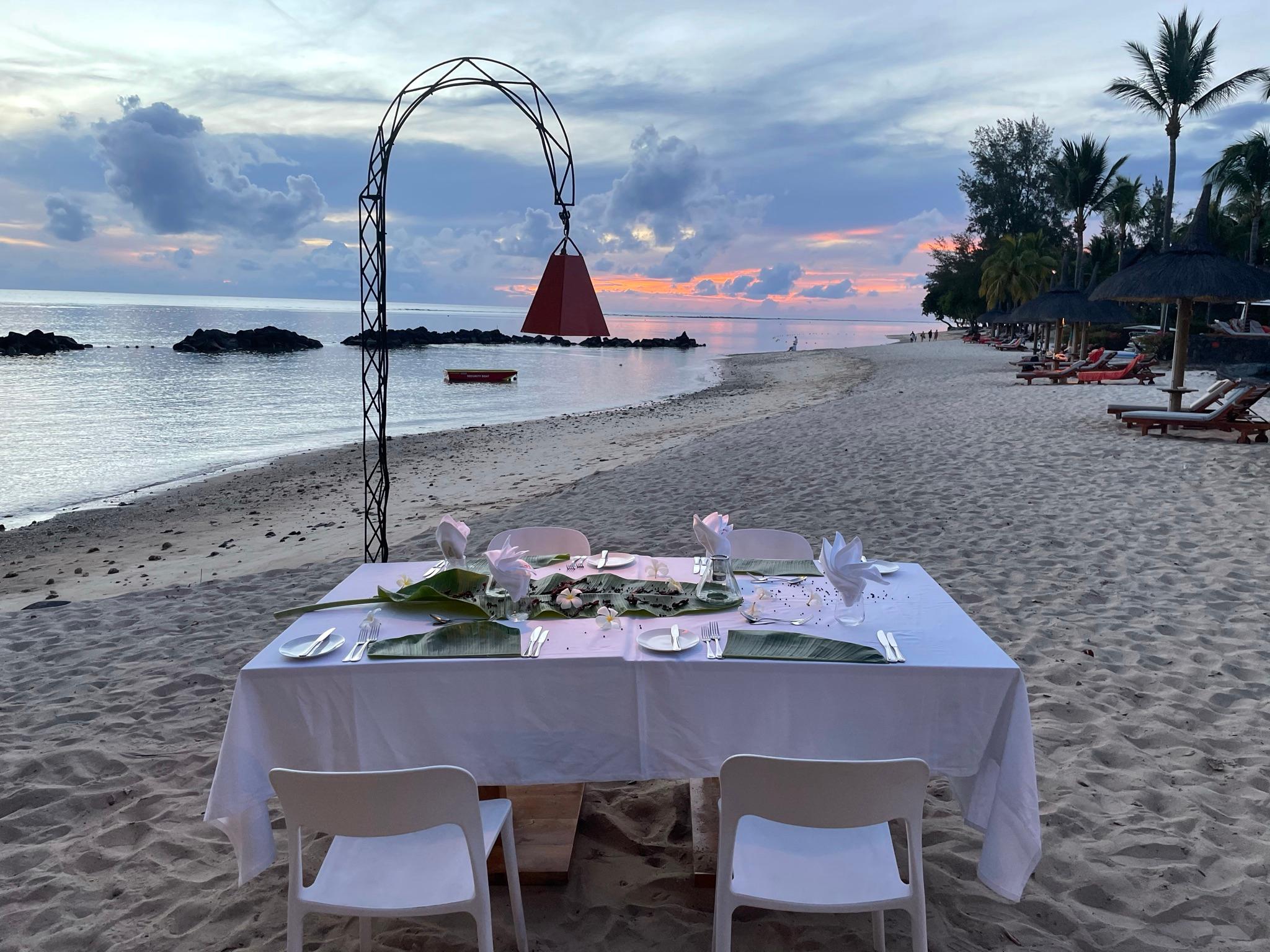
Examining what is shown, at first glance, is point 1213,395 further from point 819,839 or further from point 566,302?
point 819,839

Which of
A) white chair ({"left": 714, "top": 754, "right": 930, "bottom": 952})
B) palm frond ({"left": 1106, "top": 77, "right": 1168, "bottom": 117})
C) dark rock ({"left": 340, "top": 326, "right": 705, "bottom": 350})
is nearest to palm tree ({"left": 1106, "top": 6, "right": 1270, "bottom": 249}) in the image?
palm frond ({"left": 1106, "top": 77, "right": 1168, "bottom": 117})

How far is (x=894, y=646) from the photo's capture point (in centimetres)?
224

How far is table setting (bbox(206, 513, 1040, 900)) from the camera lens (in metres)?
2.12

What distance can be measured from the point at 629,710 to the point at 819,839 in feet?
1.92

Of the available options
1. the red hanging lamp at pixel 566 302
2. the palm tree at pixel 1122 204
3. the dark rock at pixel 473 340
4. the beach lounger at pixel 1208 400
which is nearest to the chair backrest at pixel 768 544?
the red hanging lamp at pixel 566 302

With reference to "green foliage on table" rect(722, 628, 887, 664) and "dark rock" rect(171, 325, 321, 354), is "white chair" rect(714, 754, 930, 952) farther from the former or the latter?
"dark rock" rect(171, 325, 321, 354)

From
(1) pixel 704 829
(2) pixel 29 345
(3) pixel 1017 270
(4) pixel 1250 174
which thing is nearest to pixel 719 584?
(1) pixel 704 829

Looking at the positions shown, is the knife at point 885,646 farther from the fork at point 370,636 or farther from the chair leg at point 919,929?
the fork at point 370,636

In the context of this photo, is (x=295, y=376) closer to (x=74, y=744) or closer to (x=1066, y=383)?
(x=1066, y=383)

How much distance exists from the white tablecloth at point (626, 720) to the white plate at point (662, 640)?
26 mm

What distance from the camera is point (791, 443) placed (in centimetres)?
1085

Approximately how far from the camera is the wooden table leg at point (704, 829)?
2.46 meters

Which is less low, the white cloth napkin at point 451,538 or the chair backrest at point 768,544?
the white cloth napkin at point 451,538

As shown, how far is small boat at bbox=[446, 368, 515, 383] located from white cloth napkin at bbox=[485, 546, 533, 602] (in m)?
31.8
